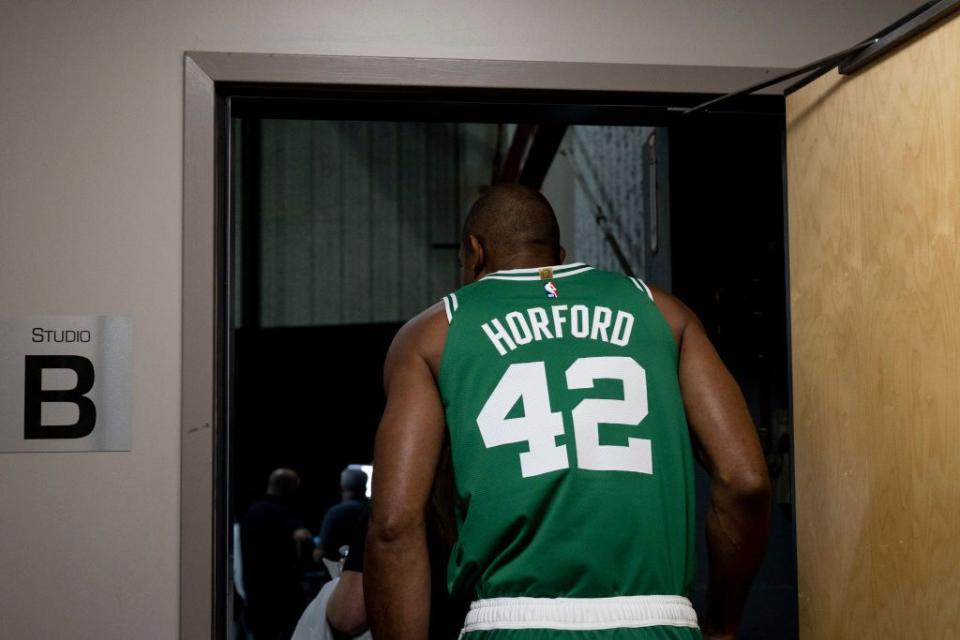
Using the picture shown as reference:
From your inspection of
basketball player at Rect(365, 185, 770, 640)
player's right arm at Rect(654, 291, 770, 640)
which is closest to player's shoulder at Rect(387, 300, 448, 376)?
basketball player at Rect(365, 185, 770, 640)

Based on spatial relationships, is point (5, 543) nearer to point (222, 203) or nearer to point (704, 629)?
point (222, 203)


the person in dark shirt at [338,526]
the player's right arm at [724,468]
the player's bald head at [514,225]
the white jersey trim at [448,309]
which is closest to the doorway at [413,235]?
the player's bald head at [514,225]

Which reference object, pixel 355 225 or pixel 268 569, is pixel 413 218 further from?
pixel 268 569

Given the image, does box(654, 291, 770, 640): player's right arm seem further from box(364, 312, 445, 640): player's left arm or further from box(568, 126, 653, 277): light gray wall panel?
box(568, 126, 653, 277): light gray wall panel

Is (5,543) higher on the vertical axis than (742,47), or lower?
lower

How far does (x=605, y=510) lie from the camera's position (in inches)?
66.9

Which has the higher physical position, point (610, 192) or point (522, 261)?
point (610, 192)

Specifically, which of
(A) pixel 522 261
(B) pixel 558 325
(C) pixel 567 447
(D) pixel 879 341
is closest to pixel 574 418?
Answer: (C) pixel 567 447

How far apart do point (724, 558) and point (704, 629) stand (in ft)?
0.64

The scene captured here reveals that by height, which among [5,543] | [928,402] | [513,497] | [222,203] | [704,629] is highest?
[222,203]

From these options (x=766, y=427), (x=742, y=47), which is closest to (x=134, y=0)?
(x=742, y=47)

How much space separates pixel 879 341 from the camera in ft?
6.24

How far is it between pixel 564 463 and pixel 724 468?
31 centimetres

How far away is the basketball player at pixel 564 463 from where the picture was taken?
5.54ft
